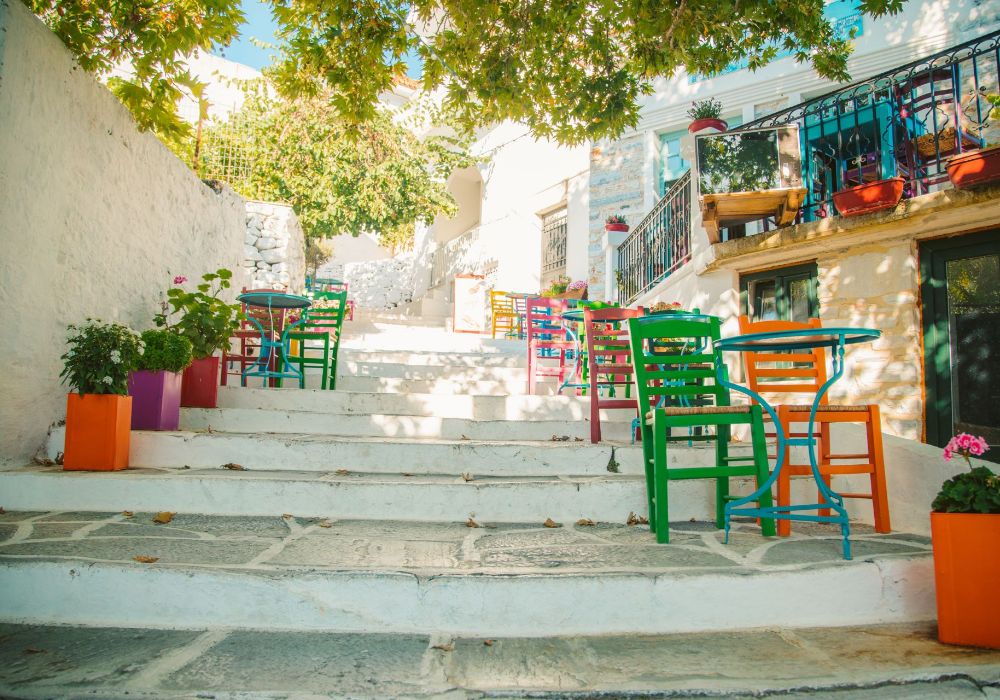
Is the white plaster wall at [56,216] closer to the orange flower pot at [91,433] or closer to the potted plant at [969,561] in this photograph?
the orange flower pot at [91,433]

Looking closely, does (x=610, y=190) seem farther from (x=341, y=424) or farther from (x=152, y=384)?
(x=152, y=384)

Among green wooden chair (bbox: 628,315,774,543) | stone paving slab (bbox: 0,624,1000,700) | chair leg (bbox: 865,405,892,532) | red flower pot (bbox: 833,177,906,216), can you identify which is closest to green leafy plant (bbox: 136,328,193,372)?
stone paving slab (bbox: 0,624,1000,700)

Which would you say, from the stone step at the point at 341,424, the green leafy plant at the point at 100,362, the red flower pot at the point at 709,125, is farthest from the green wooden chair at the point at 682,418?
the red flower pot at the point at 709,125

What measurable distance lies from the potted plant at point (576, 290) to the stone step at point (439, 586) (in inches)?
332

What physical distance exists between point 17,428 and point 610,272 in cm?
876

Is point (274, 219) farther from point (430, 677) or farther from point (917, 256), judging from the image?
point (430, 677)

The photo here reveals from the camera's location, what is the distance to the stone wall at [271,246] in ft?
34.7

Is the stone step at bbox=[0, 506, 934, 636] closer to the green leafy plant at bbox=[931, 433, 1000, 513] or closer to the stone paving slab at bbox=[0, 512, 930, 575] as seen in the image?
the stone paving slab at bbox=[0, 512, 930, 575]

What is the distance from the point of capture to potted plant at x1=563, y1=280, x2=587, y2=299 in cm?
1090

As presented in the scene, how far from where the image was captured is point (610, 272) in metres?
10.6

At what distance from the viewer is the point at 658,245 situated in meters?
8.04

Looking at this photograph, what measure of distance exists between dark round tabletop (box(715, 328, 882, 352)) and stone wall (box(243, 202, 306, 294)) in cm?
904

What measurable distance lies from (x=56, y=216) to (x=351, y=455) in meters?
2.31

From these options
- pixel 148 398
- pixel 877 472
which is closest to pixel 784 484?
pixel 877 472
